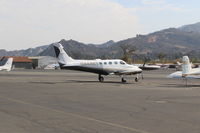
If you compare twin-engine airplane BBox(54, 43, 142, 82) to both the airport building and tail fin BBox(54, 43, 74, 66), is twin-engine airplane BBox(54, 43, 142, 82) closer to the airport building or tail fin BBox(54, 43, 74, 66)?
tail fin BBox(54, 43, 74, 66)

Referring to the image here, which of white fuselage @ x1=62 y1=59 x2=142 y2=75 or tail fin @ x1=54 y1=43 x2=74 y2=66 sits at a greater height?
tail fin @ x1=54 y1=43 x2=74 y2=66

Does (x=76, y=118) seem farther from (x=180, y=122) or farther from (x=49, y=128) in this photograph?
(x=180, y=122)

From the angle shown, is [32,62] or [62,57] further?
[32,62]

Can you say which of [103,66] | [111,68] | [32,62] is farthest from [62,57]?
[32,62]

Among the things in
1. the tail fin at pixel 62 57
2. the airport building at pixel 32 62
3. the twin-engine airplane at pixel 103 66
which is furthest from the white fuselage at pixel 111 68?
the airport building at pixel 32 62

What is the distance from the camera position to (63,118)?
1483cm

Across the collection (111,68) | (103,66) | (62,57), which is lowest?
(111,68)

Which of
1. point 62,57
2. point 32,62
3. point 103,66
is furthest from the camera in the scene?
point 32,62

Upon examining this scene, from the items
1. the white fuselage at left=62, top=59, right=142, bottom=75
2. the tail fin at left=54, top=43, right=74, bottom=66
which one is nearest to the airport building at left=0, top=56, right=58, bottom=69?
the tail fin at left=54, top=43, right=74, bottom=66

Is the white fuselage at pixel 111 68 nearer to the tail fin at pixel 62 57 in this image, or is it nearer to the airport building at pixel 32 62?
the tail fin at pixel 62 57

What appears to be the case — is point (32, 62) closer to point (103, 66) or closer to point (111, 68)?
point (103, 66)

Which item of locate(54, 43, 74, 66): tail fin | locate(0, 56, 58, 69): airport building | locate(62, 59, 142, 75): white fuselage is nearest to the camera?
locate(54, 43, 74, 66): tail fin

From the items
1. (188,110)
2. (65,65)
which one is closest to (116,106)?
(188,110)

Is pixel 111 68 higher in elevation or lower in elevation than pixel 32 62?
lower
